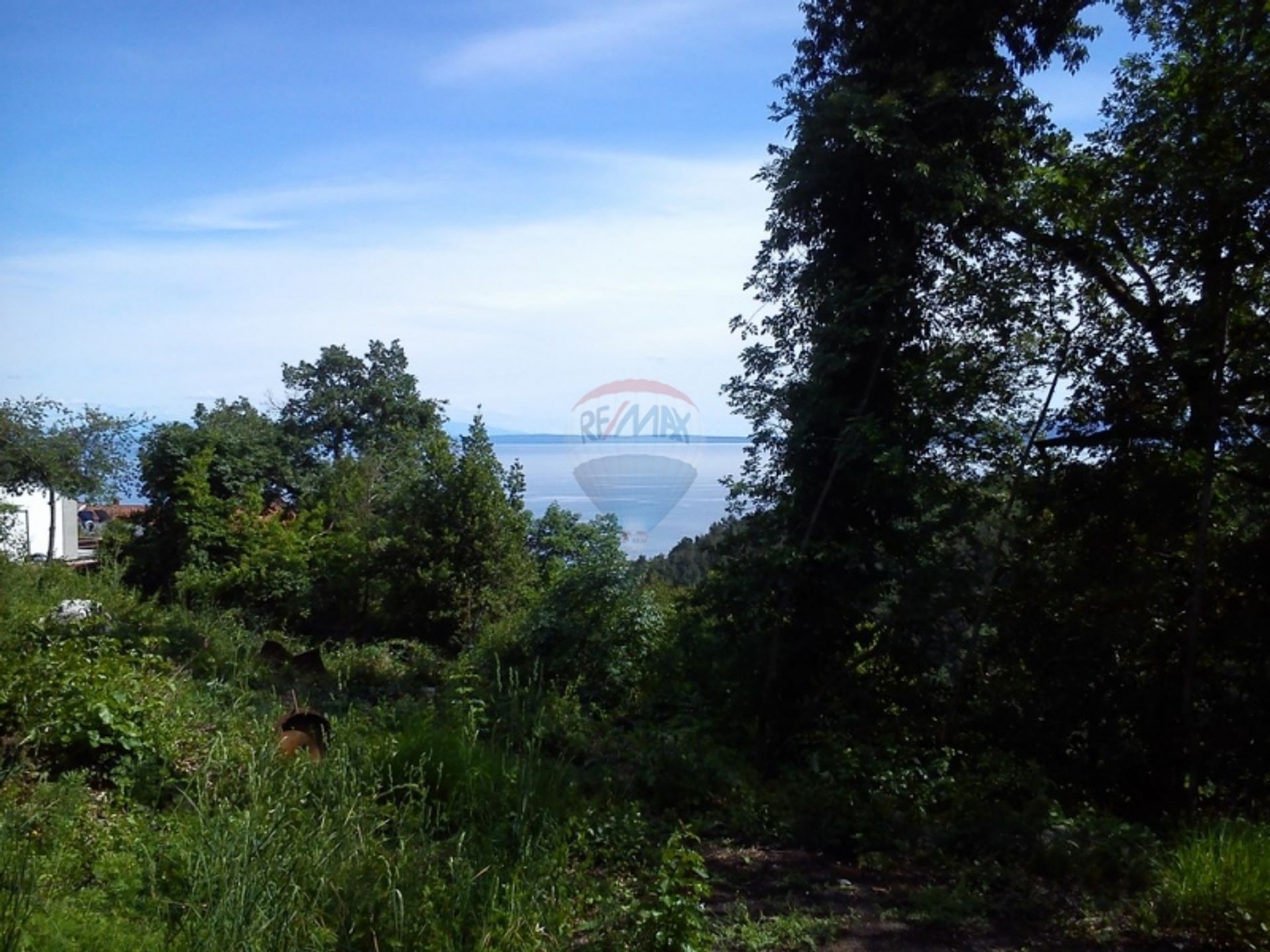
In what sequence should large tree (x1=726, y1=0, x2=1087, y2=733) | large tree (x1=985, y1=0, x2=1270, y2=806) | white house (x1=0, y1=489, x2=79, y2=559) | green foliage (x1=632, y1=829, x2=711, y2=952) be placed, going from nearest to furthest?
green foliage (x1=632, y1=829, x2=711, y2=952)
large tree (x1=985, y1=0, x2=1270, y2=806)
large tree (x1=726, y1=0, x2=1087, y2=733)
white house (x1=0, y1=489, x2=79, y2=559)

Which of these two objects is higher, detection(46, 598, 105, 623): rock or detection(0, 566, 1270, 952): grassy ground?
detection(46, 598, 105, 623): rock

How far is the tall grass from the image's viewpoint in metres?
3.41

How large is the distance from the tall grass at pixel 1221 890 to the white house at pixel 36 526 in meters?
13.8

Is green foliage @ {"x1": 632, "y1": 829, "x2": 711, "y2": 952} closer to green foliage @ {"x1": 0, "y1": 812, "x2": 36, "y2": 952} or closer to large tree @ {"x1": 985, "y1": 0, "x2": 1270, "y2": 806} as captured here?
green foliage @ {"x1": 0, "y1": 812, "x2": 36, "y2": 952}

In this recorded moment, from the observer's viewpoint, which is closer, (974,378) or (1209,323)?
(1209,323)

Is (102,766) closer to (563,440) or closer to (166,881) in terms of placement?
(166,881)

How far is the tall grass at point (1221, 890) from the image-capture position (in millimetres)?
3414

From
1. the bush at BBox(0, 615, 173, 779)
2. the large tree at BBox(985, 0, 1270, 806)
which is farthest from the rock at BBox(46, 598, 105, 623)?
the large tree at BBox(985, 0, 1270, 806)

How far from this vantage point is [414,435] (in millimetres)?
15016

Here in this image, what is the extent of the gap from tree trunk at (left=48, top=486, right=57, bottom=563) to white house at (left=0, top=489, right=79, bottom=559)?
0.13 feet

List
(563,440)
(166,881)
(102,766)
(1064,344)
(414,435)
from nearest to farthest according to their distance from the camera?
1. (166,881)
2. (102,766)
3. (1064,344)
4. (563,440)
5. (414,435)

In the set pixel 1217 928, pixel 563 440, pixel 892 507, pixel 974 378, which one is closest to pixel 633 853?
pixel 1217 928

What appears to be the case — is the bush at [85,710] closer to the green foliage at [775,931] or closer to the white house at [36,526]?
the green foliage at [775,931]

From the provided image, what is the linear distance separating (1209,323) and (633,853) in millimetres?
4572
